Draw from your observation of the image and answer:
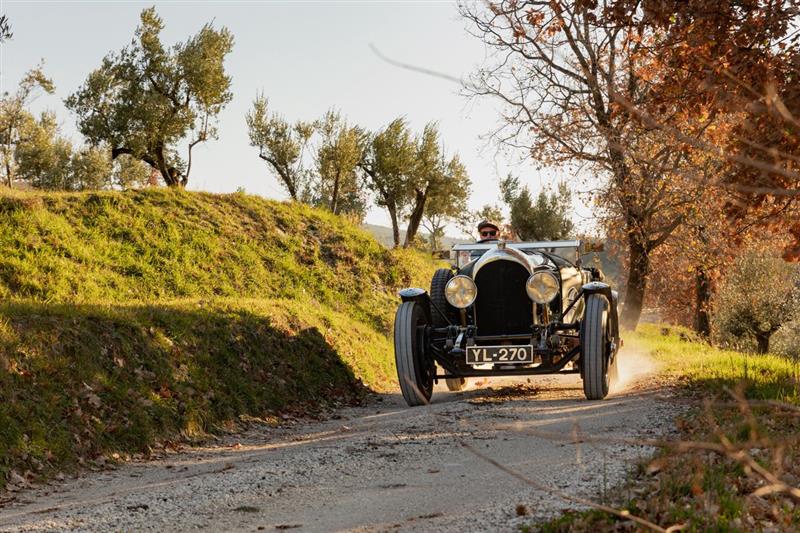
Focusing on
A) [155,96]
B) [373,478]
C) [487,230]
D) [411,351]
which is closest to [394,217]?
[155,96]

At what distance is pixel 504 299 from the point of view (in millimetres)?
11055

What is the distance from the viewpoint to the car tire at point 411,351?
35.3ft

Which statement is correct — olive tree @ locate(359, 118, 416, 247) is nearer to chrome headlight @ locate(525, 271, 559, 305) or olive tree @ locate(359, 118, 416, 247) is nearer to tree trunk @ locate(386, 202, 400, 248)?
tree trunk @ locate(386, 202, 400, 248)

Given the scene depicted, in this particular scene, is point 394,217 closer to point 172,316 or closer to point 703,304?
point 703,304

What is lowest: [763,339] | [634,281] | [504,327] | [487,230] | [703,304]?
[763,339]

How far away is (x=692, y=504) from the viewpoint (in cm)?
488

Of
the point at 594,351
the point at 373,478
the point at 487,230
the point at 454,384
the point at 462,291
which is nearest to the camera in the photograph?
the point at 373,478

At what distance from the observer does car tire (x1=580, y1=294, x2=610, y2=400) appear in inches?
404

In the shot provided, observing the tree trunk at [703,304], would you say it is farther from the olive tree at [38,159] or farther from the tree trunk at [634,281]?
the olive tree at [38,159]

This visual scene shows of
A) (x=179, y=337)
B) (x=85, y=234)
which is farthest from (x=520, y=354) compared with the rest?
(x=85, y=234)

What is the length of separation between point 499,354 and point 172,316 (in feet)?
15.6

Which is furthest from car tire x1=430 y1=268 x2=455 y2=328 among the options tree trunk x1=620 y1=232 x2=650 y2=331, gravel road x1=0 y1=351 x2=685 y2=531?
tree trunk x1=620 y1=232 x2=650 y2=331

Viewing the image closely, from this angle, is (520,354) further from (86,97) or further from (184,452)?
(86,97)

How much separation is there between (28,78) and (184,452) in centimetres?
4250
